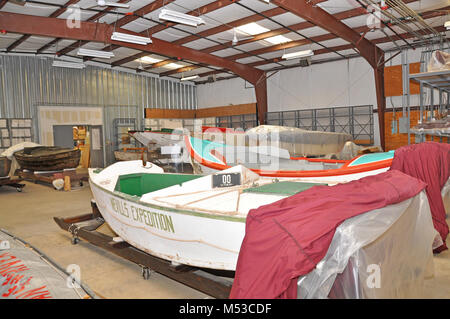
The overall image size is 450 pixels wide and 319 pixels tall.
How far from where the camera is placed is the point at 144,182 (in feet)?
15.6

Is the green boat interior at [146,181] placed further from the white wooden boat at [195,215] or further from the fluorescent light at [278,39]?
the fluorescent light at [278,39]

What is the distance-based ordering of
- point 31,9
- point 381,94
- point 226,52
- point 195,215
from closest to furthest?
1. point 195,215
2. point 31,9
3. point 381,94
4. point 226,52

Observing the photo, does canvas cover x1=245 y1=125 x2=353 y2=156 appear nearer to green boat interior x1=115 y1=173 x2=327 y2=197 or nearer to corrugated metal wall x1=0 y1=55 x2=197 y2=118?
green boat interior x1=115 y1=173 x2=327 y2=197

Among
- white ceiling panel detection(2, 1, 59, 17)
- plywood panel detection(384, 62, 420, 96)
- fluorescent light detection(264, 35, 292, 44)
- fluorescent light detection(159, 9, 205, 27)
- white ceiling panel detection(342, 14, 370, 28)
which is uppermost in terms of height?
white ceiling panel detection(2, 1, 59, 17)

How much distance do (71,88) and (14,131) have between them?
3.20m

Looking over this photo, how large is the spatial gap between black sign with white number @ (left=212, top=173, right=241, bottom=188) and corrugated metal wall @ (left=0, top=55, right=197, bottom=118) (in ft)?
44.0

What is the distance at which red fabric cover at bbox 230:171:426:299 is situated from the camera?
1.62 meters

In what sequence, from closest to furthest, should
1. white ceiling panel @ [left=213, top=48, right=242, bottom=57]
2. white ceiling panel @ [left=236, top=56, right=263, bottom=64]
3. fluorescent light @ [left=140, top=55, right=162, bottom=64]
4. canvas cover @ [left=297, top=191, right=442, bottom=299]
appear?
canvas cover @ [left=297, top=191, right=442, bottom=299] < white ceiling panel @ [left=213, top=48, right=242, bottom=57] < white ceiling panel @ [left=236, top=56, right=263, bottom=64] < fluorescent light @ [left=140, top=55, right=162, bottom=64]

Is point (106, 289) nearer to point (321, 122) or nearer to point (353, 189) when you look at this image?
point (353, 189)

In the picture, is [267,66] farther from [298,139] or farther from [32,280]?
[32,280]

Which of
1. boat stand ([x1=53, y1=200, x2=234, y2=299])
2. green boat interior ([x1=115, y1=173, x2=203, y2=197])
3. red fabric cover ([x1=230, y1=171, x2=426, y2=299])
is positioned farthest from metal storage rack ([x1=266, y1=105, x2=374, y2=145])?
red fabric cover ([x1=230, y1=171, x2=426, y2=299])

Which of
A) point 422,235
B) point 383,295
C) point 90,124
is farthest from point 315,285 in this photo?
point 90,124

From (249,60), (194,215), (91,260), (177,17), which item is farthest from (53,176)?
(249,60)

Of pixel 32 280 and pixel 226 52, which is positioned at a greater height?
pixel 226 52
